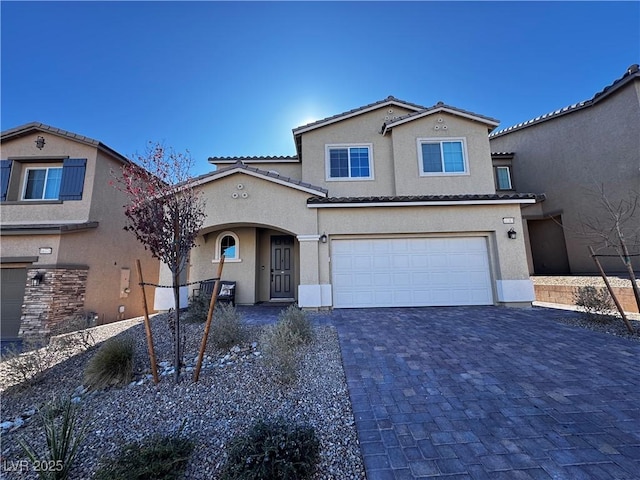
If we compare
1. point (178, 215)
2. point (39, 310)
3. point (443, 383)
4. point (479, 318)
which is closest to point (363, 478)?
point (443, 383)

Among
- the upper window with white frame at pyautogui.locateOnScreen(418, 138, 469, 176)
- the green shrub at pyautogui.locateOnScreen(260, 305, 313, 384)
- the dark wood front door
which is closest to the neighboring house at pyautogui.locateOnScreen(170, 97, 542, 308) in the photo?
the upper window with white frame at pyautogui.locateOnScreen(418, 138, 469, 176)

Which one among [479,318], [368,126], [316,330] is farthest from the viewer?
[368,126]

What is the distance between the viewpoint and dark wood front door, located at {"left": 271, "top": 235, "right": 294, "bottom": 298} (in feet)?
39.7

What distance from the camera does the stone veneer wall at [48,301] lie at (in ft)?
31.7

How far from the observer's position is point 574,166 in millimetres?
14406

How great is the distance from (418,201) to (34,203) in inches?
639

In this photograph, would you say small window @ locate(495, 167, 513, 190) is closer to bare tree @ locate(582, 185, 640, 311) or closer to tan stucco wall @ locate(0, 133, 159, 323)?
bare tree @ locate(582, 185, 640, 311)

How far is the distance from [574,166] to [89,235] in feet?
81.0

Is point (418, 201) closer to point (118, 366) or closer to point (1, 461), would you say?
point (118, 366)

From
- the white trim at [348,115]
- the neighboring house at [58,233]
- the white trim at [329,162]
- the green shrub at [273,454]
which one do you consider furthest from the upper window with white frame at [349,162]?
the green shrub at [273,454]

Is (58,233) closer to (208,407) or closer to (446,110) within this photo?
(208,407)

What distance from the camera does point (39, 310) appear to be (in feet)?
31.9

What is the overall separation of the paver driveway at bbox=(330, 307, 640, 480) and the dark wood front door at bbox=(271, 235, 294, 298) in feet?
19.0

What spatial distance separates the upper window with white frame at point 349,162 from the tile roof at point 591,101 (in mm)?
11901
